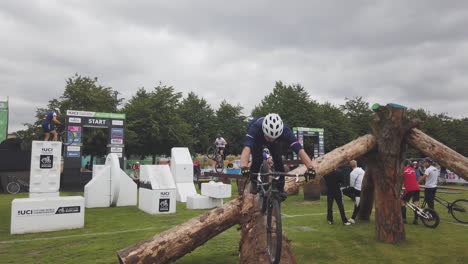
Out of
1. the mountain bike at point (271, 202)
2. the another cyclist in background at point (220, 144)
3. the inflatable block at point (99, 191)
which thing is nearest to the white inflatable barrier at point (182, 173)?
the another cyclist in background at point (220, 144)

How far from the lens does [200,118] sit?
66.2 m

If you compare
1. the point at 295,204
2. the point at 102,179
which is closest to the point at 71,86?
the point at 102,179

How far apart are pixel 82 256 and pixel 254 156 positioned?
15.8 ft

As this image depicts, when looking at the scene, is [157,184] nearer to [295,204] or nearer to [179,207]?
[179,207]

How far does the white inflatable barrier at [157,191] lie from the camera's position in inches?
561

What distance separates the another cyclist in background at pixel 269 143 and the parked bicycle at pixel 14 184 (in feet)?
70.9

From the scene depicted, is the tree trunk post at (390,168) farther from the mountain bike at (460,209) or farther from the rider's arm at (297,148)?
the mountain bike at (460,209)

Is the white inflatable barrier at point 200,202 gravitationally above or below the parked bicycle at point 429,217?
below

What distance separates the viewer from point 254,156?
609 centimetres

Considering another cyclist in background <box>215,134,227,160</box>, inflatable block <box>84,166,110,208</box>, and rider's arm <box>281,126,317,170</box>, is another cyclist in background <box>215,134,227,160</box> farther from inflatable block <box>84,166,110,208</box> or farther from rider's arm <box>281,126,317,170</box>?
rider's arm <box>281,126,317,170</box>

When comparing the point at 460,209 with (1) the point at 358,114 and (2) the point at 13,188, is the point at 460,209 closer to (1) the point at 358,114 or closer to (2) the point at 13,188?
(2) the point at 13,188

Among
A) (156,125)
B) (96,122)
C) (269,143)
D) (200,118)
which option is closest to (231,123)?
(200,118)

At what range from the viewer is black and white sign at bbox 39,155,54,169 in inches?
487

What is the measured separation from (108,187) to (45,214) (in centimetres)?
579
